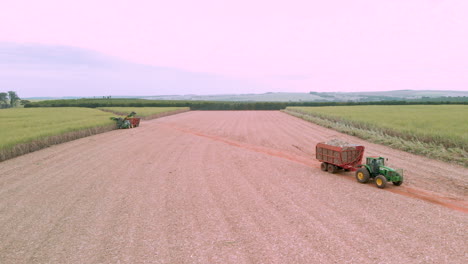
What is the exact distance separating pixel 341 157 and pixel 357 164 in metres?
0.75

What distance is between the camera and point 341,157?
997 cm

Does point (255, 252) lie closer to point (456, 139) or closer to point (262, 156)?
point (262, 156)

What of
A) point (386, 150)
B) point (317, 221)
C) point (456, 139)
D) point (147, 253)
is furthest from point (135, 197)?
point (456, 139)

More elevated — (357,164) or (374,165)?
(374,165)

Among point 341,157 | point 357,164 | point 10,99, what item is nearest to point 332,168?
point 341,157

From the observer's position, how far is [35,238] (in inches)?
229

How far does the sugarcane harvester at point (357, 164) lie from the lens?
8641mm

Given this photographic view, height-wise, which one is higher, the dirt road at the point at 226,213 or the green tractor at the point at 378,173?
the green tractor at the point at 378,173

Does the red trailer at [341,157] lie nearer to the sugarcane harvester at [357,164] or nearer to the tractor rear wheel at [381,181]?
the sugarcane harvester at [357,164]

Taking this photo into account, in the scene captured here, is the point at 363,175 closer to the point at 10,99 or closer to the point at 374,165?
the point at 374,165

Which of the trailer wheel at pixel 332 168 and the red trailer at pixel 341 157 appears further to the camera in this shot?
the trailer wheel at pixel 332 168

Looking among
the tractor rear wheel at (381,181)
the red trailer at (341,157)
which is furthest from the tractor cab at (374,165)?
the red trailer at (341,157)

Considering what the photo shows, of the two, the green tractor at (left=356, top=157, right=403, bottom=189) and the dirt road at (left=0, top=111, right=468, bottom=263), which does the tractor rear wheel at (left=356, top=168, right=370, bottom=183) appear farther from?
the dirt road at (left=0, top=111, right=468, bottom=263)

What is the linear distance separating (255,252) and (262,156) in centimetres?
857
